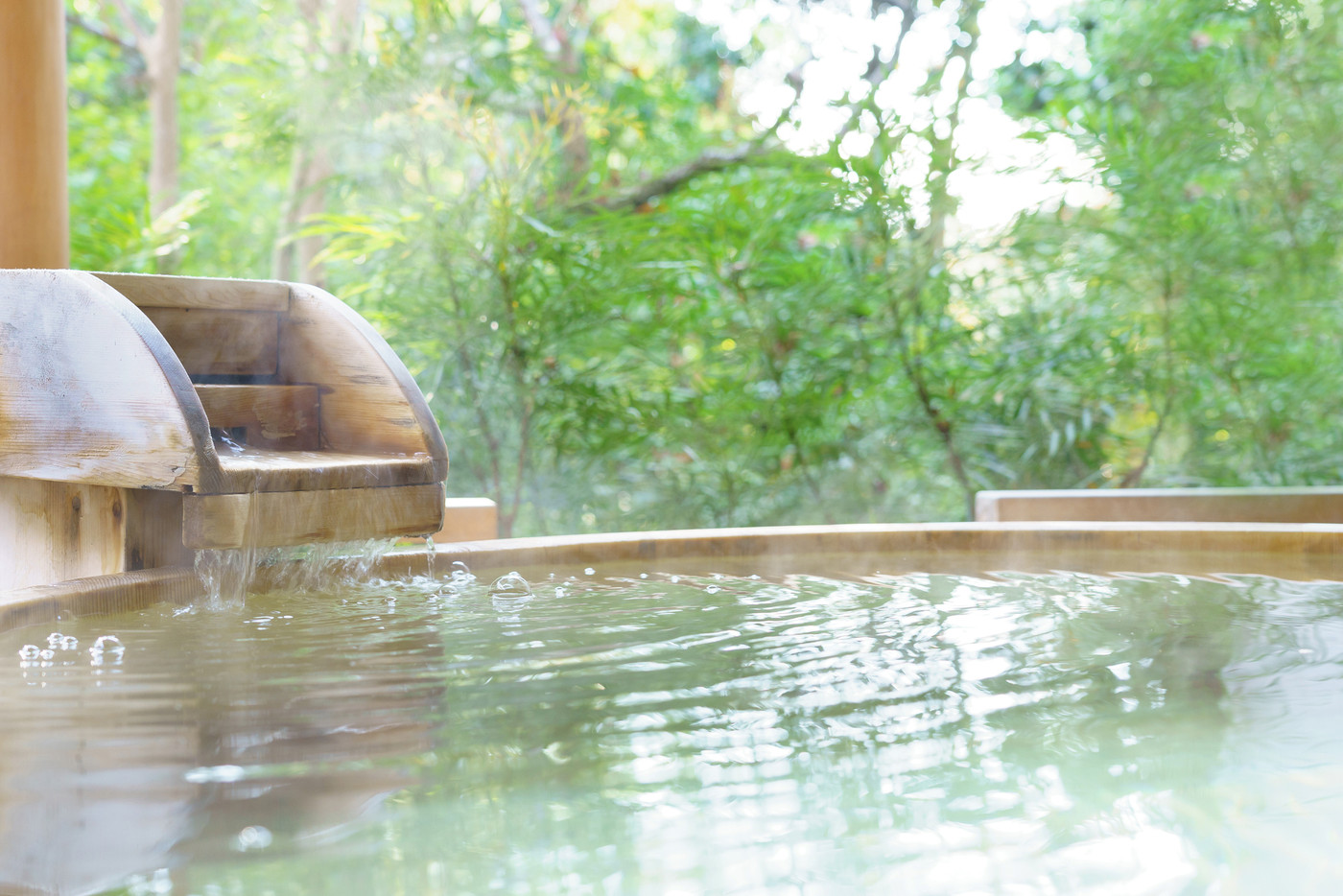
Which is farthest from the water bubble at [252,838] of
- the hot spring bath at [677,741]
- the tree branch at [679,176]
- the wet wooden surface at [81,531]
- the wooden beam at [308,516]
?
the tree branch at [679,176]

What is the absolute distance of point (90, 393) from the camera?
4.96 feet

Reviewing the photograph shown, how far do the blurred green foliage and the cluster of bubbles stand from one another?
1.95 metres

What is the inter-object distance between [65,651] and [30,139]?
45.6 inches

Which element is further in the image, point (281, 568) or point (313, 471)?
point (281, 568)

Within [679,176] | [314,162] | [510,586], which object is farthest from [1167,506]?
[314,162]

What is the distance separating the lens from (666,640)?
133 centimetres

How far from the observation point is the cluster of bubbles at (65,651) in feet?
3.83

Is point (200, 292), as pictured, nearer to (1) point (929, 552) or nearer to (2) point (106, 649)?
(2) point (106, 649)

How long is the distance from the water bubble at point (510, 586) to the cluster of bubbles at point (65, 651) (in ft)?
1.79

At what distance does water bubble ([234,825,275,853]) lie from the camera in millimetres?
692

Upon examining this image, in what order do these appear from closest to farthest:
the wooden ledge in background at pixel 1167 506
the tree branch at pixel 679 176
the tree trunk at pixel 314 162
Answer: the wooden ledge in background at pixel 1167 506
the tree trunk at pixel 314 162
the tree branch at pixel 679 176

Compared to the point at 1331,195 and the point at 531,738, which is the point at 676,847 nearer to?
the point at 531,738

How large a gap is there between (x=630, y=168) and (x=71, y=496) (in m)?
3.78

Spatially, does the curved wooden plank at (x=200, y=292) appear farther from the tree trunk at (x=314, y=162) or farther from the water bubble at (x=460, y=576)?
the tree trunk at (x=314, y=162)
